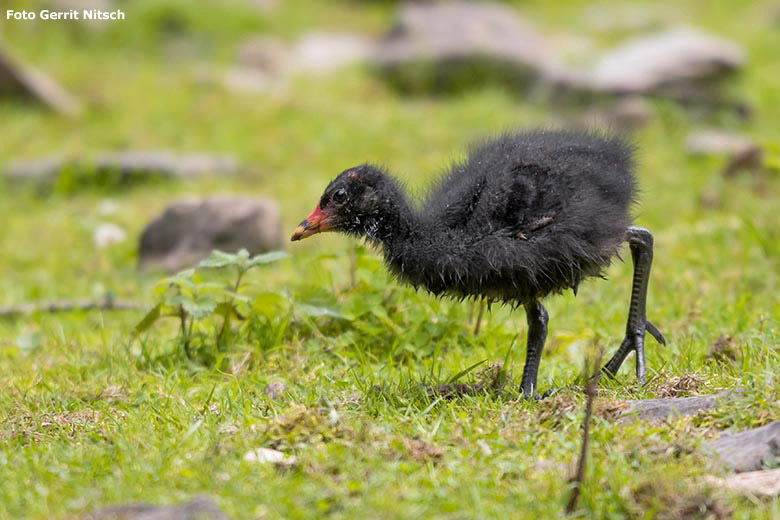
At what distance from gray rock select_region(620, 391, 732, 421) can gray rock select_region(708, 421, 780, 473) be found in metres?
0.22

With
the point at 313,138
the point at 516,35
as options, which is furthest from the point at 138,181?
the point at 516,35

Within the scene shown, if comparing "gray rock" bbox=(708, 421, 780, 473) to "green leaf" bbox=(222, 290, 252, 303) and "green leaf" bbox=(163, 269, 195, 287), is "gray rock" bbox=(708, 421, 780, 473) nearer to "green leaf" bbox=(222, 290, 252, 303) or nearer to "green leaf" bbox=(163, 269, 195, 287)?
"green leaf" bbox=(222, 290, 252, 303)

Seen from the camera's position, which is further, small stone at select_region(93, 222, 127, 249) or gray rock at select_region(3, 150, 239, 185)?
gray rock at select_region(3, 150, 239, 185)

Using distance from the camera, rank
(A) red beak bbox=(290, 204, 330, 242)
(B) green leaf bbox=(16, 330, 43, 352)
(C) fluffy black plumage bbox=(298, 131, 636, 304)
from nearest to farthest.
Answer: (C) fluffy black plumage bbox=(298, 131, 636, 304) → (A) red beak bbox=(290, 204, 330, 242) → (B) green leaf bbox=(16, 330, 43, 352)

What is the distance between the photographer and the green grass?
118 inches

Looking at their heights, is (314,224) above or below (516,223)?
below

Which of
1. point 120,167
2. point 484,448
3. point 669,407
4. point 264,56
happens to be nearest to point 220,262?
point 484,448

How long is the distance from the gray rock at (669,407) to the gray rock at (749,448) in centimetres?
22

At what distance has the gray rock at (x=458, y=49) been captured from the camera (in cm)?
1233

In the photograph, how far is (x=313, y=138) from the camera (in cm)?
1072

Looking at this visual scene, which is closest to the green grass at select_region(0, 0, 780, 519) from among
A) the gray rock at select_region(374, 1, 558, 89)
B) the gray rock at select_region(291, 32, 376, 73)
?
the gray rock at select_region(374, 1, 558, 89)

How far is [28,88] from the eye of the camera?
11172mm

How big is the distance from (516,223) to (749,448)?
4.04 feet

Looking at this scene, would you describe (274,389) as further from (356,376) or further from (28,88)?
(28,88)
